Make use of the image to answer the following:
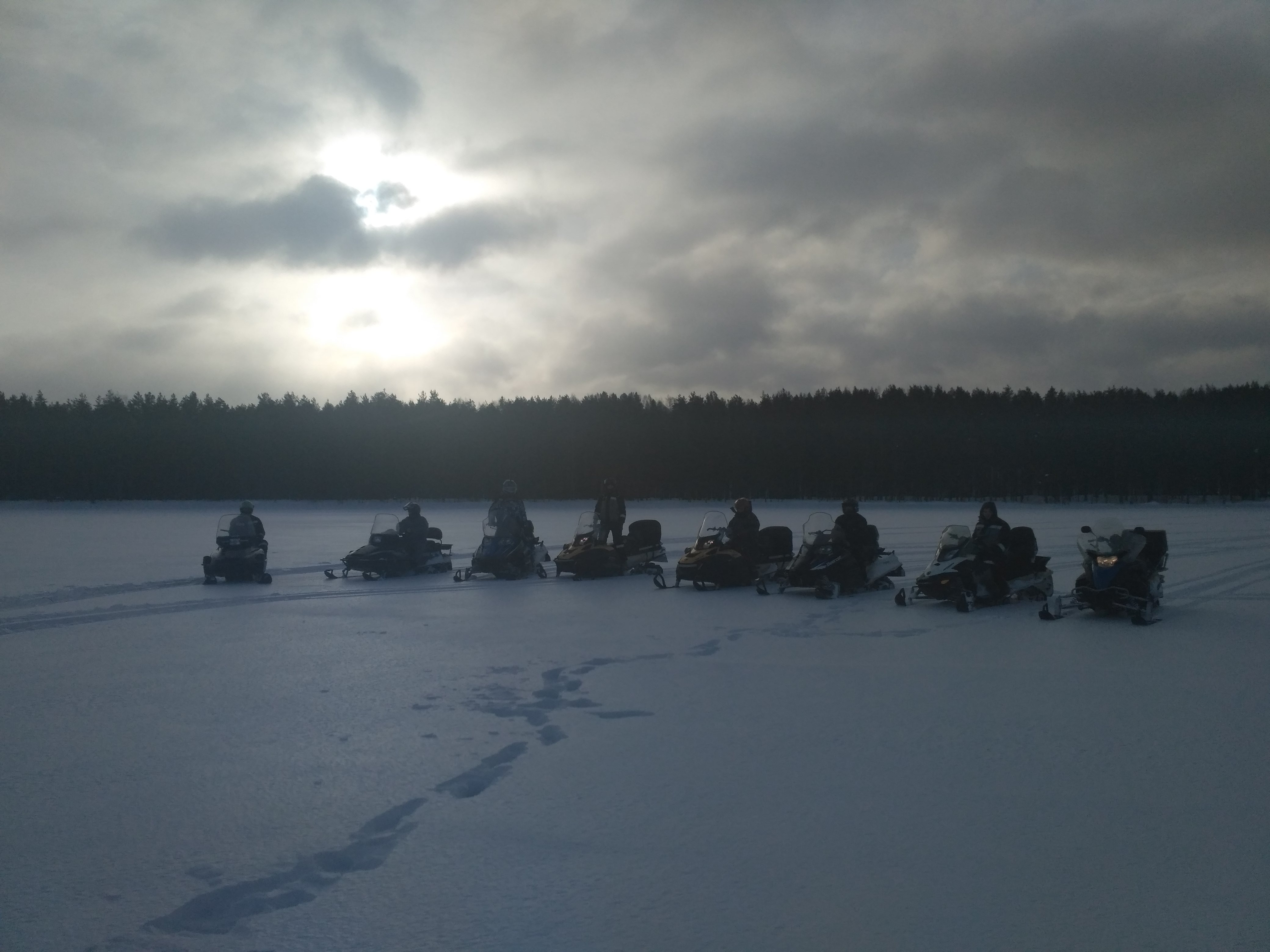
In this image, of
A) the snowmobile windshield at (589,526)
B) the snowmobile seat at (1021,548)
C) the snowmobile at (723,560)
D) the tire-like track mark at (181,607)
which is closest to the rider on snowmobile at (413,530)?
the tire-like track mark at (181,607)

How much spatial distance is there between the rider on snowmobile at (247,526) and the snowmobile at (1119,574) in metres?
14.2

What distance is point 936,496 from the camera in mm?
74500

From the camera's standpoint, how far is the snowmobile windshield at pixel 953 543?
1406 cm

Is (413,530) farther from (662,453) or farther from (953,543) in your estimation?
(662,453)

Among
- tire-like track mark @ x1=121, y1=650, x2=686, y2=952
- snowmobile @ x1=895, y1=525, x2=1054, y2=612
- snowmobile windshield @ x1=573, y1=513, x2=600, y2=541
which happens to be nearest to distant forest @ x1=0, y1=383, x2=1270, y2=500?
snowmobile windshield @ x1=573, y1=513, x2=600, y2=541

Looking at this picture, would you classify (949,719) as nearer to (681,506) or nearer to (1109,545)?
(1109,545)

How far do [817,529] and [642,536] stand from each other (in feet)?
14.9

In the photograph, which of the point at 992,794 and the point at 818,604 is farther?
the point at 818,604

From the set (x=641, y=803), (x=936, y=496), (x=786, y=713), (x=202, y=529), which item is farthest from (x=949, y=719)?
(x=936, y=496)

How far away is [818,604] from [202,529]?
3110cm

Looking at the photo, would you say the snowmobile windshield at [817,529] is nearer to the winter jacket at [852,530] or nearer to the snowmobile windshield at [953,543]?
the winter jacket at [852,530]

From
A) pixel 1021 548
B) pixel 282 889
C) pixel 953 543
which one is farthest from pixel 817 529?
pixel 282 889

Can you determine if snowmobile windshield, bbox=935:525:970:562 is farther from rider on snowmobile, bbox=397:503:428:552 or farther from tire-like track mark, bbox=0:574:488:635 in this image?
rider on snowmobile, bbox=397:503:428:552

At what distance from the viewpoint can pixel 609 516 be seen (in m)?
19.3
